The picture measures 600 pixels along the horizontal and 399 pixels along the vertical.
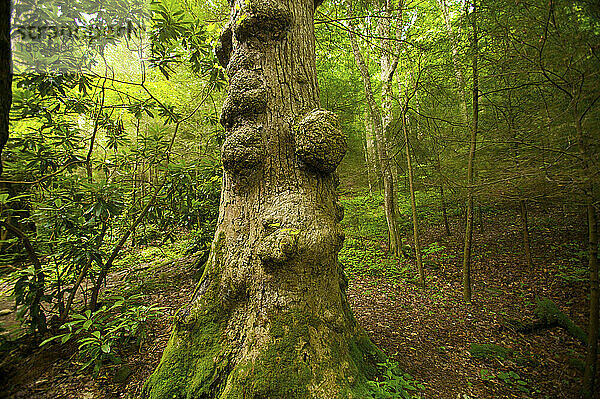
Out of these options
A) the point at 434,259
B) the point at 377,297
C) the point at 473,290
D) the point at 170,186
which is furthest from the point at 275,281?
the point at 434,259

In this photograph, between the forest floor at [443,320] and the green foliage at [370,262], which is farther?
the green foliage at [370,262]

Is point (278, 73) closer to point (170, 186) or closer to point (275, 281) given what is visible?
point (275, 281)

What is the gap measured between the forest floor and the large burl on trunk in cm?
87

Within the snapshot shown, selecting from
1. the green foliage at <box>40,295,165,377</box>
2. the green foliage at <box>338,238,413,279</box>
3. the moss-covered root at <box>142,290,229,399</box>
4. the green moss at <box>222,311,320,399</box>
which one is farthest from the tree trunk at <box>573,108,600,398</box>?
the green foliage at <box>40,295,165,377</box>

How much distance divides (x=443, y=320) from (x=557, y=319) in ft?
5.17

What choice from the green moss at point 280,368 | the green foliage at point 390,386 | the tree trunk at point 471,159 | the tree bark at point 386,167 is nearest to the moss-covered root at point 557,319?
the tree trunk at point 471,159

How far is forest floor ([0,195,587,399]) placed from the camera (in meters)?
2.35

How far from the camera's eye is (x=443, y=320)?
382 cm

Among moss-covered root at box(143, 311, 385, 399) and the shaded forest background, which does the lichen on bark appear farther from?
the shaded forest background

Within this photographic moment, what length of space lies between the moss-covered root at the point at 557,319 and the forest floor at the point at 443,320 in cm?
11

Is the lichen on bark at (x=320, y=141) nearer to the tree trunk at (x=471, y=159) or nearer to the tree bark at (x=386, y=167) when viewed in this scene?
the tree trunk at (x=471, y=159)

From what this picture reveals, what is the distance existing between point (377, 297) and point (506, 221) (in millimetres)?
7209

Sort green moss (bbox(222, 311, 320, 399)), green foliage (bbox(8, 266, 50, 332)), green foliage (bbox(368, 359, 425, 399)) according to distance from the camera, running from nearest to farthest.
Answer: green moss (bbox(222, 311, 320, 399)) → green foliage (bbox(368, 359, 425, 399)) → green foliage (bbox(8, 266, 50, 332))

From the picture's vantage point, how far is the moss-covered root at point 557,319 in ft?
11.3
